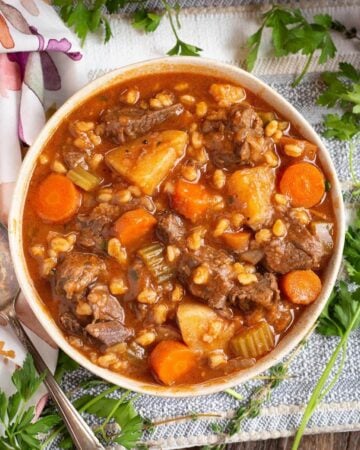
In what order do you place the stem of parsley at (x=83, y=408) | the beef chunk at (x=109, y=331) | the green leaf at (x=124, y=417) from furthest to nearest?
the stem of parsley at (x=83, y=408) < the green leaf at (x=124, y=417) < the beef chunk at (x=109, y=331)

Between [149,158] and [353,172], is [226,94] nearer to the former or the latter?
[149,158]

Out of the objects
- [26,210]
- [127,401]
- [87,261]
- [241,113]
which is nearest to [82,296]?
[87,261]

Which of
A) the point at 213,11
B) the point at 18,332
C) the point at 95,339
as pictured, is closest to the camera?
the point at 95,339

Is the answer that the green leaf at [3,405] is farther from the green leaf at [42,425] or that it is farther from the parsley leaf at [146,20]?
the parsley leaf at [146,20]

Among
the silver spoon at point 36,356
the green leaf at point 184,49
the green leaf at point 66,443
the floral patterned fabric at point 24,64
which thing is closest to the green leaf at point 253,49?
the green leaf at point 184,49

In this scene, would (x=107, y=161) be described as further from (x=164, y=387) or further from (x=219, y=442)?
(x=219, y=442)

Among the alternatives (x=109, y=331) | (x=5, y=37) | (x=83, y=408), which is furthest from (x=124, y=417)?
(x=5, y=37)

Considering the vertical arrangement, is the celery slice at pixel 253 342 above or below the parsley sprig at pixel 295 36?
below
